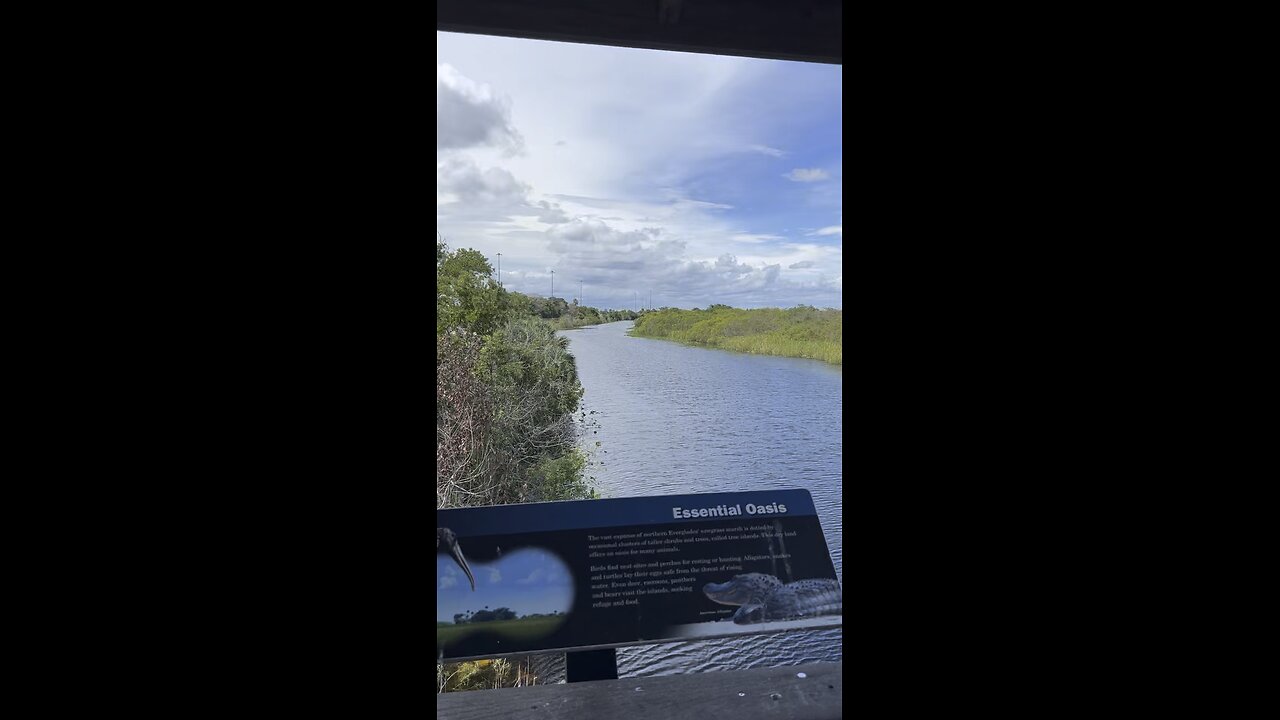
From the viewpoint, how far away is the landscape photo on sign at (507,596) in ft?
6.36

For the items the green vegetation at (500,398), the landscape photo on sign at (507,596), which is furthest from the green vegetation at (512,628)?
the green vegetation at (500,398)

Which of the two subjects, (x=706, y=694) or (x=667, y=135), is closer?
(x=706, y=694)

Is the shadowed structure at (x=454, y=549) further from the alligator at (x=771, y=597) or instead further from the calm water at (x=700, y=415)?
the calm water at (x=700, y=415)

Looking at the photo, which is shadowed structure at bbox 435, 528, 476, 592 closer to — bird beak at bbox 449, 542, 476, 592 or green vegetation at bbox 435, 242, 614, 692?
bird beak at bbox 449, 542, 476, 592

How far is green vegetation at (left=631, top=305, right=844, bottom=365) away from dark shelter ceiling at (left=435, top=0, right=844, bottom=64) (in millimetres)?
2148

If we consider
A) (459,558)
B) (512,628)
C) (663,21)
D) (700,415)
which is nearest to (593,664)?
(512,628)

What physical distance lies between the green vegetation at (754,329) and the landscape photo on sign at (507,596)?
2.45 m

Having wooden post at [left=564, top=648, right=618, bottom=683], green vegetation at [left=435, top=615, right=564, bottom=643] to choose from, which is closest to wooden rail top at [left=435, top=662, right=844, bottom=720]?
wooden post at [left=564, top=648, right=618, bottom=683]

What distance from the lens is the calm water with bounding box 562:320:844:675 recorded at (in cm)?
427

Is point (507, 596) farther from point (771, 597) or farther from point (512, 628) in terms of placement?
point (771, 597)
